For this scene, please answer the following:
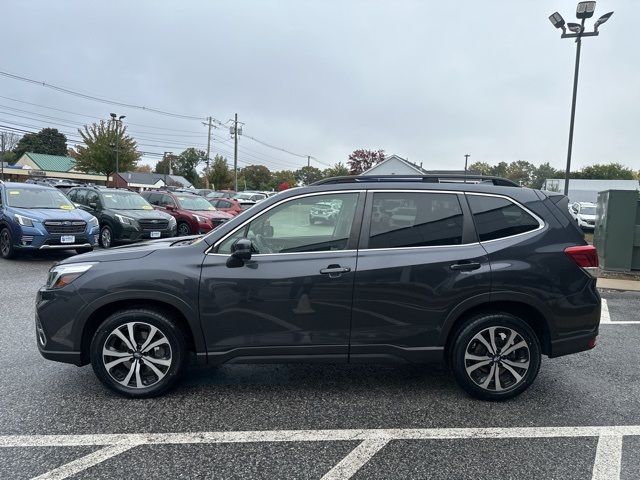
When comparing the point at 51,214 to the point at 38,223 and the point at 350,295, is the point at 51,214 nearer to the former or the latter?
the point at 38,223

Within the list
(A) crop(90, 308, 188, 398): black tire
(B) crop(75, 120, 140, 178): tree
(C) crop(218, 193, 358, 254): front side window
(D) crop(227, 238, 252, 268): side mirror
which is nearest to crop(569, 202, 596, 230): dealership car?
(C) crop(218, 193, 358, 254): front side window

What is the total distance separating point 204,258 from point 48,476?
1.71 metres

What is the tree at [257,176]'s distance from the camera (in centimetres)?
10594

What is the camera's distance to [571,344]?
12.2ft

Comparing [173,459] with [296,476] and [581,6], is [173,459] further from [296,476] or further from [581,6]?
[581,6]

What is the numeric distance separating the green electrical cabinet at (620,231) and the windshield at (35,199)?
486 inches

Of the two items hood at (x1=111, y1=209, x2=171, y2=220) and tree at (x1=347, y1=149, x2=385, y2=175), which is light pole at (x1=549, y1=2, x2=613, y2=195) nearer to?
hood at (x1=111, y1=209, x2=171, y2=220)

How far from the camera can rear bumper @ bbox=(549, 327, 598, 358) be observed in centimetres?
371

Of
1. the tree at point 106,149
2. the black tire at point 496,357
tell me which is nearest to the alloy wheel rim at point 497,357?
the black tire at point 496,357

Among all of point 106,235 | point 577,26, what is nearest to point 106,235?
point 106,235

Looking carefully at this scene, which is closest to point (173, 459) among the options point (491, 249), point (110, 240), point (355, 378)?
point (355, 378)

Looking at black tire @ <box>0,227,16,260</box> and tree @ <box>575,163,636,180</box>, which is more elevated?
tree @ <box>575,163,636,180</box>

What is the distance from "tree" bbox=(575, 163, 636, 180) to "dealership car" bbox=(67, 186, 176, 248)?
91.8 meters

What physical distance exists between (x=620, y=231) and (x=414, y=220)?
826 centimetres
